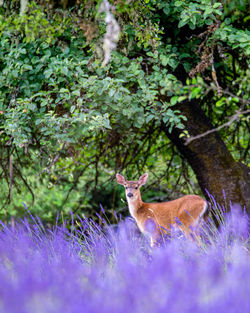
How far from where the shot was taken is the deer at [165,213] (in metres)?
5.76

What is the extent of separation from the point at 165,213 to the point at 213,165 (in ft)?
3.60

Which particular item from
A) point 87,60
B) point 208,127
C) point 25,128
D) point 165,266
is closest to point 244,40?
point 208,127

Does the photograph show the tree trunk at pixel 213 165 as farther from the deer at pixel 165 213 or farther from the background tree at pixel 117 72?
the deer at pixel 165 213

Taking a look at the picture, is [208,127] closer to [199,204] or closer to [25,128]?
[199,204]

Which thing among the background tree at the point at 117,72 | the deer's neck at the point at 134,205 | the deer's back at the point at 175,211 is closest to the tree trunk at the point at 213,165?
the background tree at the point at 117,72

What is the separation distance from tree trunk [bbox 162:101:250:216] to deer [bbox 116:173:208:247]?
796 mm

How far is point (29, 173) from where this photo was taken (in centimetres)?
1309

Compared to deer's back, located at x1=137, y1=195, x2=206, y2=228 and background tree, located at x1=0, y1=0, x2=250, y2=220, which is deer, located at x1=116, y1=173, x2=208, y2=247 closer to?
deer's back, located at x1=137, y1=195, x2=206, y2=228

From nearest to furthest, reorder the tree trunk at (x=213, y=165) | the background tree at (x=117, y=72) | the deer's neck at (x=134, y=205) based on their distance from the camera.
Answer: the background tree at (x=117, y=72) < the deer's neck at (x=134, y=205) < the tree trunk at (x=213, y=165)

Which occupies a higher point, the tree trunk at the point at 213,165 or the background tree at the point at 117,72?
the background tree at the point at 117,72

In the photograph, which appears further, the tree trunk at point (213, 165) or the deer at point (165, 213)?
the tree trunk at point (213, 165)

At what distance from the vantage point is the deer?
18.9ft

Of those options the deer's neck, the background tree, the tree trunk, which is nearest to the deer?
the deer's neck

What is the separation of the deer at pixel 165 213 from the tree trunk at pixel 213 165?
2.61ft
